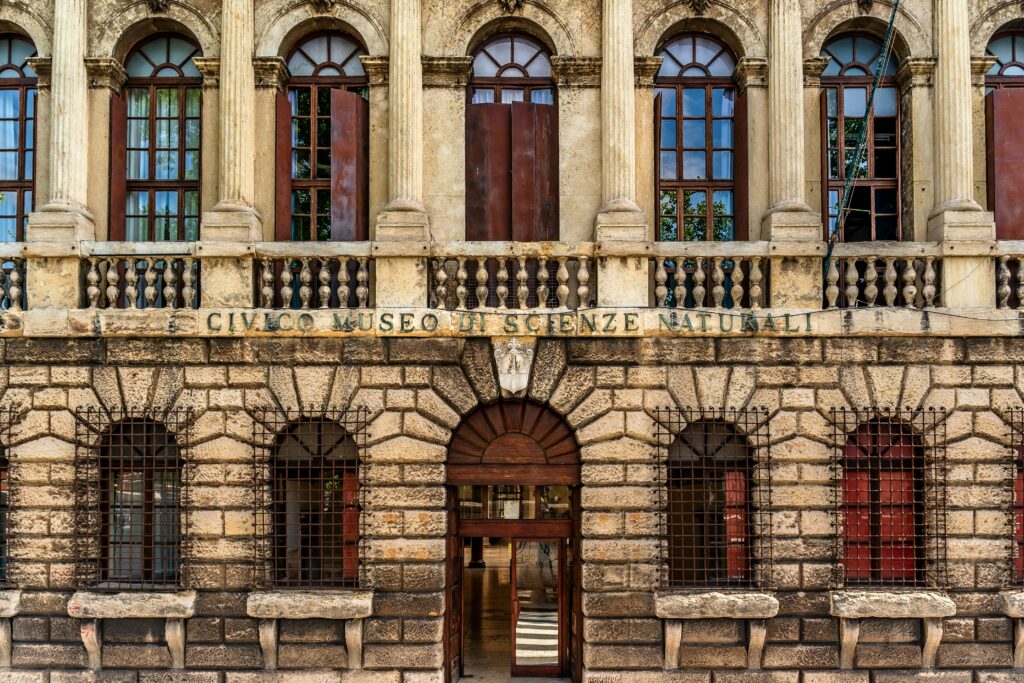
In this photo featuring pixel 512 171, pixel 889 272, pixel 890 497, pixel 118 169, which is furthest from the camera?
pixel 118 169

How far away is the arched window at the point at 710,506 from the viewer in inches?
415

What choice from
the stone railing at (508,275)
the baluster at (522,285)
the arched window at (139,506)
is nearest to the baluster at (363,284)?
the stone railing at (508,275)

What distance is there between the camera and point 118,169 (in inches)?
456

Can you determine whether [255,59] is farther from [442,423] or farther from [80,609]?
[80,609]

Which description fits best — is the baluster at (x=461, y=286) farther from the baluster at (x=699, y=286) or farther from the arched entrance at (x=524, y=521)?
the baluster at (x=699, y=286)

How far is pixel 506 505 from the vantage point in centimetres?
1102

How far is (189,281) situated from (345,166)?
2.39 metres

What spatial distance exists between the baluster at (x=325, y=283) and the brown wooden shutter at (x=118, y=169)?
9.31 ft

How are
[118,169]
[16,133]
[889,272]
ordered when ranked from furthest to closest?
[16,133], [118,169], [889,272]

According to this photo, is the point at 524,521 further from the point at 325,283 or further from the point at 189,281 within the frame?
the point at 189,281

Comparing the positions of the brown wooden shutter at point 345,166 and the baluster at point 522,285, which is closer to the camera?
the baluster at point 522,285

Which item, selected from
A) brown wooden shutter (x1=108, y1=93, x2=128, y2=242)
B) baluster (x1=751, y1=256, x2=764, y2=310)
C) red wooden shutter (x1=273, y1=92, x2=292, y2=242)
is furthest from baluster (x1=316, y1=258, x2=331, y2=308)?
baluster (x1=751, y1=256, x2=764, y2=310)

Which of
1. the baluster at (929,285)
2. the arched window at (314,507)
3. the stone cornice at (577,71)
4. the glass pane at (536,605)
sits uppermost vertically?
the stone cornice at (577,71)

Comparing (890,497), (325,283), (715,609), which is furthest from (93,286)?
(890,497)
